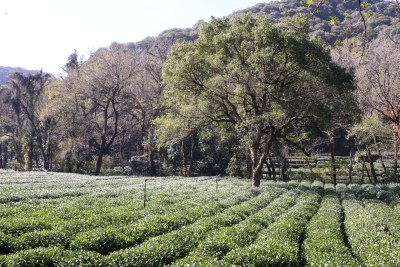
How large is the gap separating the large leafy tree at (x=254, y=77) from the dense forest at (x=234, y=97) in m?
0.09

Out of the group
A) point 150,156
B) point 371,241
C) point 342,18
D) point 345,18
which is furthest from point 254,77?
point 342,18

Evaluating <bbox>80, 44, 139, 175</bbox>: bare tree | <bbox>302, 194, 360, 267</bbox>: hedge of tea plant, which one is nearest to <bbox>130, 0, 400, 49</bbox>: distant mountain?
<bbox>302, 194, 360, 267</bbox>: hedge of tea plant

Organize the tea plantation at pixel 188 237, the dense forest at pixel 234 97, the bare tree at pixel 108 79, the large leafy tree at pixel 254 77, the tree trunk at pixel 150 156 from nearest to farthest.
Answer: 1. the tea plantation at pixel 188 237
2. the large leafy tree at pixel 254 77
3. the dense forest at pixel 234 97
4. the bare tree at pixel 108 79
5. the tree trunk at pixel 150 156

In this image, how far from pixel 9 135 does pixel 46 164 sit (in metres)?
14.2

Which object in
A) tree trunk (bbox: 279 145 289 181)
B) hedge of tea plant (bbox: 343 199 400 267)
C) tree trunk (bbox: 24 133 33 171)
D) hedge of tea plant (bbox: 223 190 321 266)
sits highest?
tree trunk (bbox: 24 133 33 171)

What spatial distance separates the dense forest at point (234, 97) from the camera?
2720 centimetres

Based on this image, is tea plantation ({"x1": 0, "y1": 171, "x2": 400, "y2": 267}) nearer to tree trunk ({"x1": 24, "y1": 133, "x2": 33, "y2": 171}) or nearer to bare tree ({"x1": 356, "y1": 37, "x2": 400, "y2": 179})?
bare tree ({"x1": 356, "y1": 37, "x2": 400, "y2": 179})

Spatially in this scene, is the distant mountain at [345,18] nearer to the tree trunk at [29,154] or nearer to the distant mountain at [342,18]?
the distant mountain at [342,18]

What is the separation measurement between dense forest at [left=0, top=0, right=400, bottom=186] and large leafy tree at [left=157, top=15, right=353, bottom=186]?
9cm

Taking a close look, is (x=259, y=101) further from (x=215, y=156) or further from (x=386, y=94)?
(x=215, y=156)

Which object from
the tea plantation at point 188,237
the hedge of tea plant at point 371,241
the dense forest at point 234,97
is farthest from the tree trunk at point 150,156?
the hedge of tea plant at point 371,241

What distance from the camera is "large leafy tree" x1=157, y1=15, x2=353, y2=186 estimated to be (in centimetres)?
2708

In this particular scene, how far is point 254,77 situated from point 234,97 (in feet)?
13.2

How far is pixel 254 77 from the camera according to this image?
92.8ft
